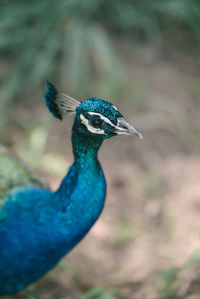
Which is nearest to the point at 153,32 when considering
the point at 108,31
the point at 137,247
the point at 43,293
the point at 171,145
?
the point at 108,31

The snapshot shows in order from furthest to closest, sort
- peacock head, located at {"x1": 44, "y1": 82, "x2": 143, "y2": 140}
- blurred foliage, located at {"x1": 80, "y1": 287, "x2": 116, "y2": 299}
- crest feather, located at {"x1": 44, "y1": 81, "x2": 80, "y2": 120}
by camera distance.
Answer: blurred foliage, located at {"x1": 80, "y1": 287, "x2": 116, "y2": 299}
crest feather, located at {"x1": 44, "y1": 81, "x2": 80, "y2": 120}
peacock head, located at {"x1": 44, "y1": 82, "x2": 143, "y2": 140}

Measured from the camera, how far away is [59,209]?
1.80m

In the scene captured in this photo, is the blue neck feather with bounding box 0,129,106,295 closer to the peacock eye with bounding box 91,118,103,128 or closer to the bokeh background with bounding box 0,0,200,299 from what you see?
the peacock eye with bounding box 91,118,103,128

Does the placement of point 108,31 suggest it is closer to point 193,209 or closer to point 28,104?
point 28,104

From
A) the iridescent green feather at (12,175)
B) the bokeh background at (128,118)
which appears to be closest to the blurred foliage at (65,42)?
the bokeh background at (128,118)

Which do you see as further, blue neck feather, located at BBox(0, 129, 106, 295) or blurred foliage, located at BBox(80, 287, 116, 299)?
blurred foliage, located at BBox(80, 287, 116, 299)

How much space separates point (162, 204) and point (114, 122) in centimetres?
138

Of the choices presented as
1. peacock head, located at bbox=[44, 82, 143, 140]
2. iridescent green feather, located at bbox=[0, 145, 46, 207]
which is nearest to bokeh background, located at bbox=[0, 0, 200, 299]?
iridescent green feather, located at bbox=[0, 145, 46, 207]

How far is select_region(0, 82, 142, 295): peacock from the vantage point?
1.66m

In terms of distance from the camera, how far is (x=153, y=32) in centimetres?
414

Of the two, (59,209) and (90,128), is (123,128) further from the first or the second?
(59,209)

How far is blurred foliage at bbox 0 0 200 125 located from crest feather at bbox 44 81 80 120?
1701mm

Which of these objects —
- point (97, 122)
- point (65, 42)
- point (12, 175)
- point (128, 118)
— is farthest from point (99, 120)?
point (65, 42)

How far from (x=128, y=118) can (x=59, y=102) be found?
1.80m
